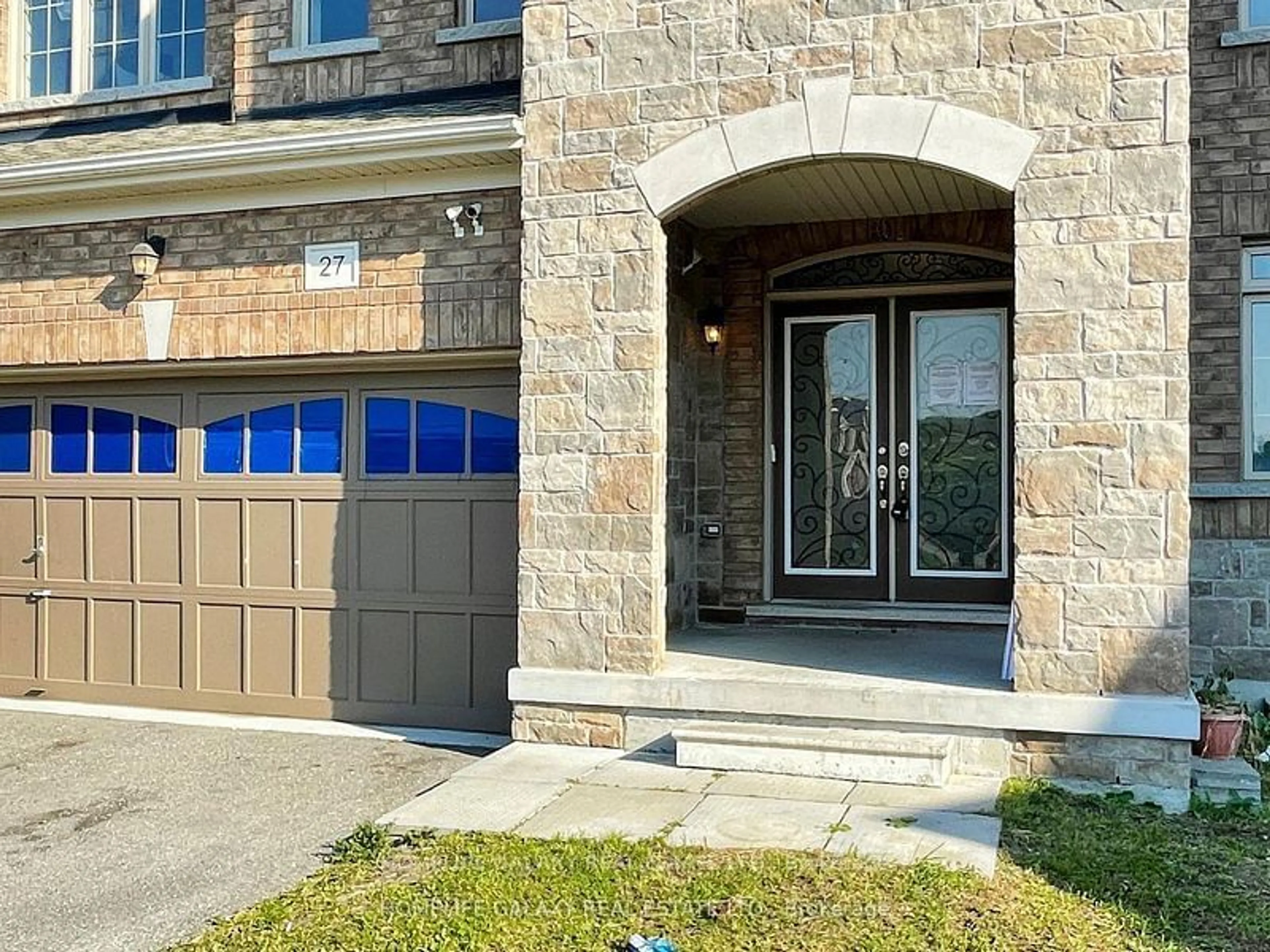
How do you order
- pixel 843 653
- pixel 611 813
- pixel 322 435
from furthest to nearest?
pixel 322 435, pixel 843 653, pixel 611 813

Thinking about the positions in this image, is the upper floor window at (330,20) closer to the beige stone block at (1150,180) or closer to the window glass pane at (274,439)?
the window glass pane at (274,439)

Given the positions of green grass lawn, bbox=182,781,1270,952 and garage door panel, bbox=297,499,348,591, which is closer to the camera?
green grass lawn, bbox=182,781,1270,952

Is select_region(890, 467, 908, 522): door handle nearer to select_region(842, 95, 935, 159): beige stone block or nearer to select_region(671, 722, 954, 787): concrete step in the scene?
select_region(671, 722, 954, 787): concrete step

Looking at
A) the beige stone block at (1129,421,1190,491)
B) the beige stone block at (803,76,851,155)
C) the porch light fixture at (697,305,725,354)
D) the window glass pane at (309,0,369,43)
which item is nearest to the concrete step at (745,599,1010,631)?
the porch light fixture at (697,305,725,354)

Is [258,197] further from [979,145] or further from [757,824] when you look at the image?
[757,824]

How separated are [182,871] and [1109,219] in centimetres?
501

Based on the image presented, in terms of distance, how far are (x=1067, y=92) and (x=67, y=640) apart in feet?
23.7

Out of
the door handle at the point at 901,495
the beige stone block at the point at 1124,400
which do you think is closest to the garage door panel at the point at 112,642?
the door handle at the point at 901,495

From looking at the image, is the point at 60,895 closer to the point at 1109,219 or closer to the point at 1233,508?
the point at 1109,219

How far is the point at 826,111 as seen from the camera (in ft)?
21.1

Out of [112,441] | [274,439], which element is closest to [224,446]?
[274,439]

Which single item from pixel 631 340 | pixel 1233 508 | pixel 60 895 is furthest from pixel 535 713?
pixel 1233 508

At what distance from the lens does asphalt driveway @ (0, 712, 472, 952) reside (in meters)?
4.82

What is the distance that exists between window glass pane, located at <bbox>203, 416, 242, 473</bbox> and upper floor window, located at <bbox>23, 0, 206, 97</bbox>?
3.02 m
